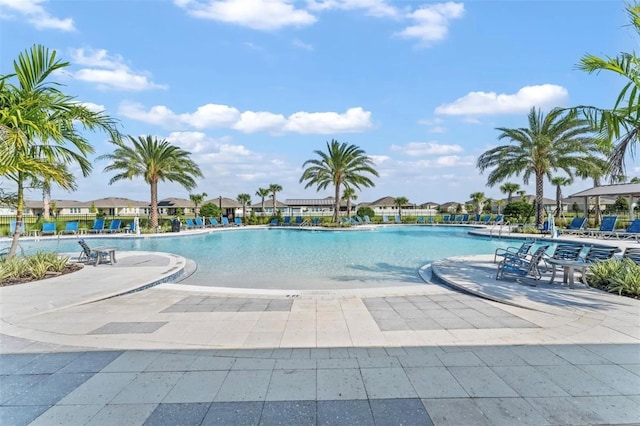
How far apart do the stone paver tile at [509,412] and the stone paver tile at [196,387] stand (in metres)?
2.16

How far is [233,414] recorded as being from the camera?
2.54m

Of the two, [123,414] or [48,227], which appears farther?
[48,227]

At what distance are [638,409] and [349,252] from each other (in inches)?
464

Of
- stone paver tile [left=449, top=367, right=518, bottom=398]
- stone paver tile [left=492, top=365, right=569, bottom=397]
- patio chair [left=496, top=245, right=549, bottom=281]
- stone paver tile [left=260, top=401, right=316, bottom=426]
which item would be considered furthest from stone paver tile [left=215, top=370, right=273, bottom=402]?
patio chair [left=496, top=245, right=549, bottom=281]

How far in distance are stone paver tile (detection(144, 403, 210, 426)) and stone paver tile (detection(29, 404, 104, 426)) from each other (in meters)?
0.48

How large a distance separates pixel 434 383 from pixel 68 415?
2937mm

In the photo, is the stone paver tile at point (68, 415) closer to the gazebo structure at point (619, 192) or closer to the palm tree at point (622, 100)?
the palm tree at point (622, 100)

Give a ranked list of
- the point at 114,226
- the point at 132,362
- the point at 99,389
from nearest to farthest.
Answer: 1. the point at 99,389
2. the point at 132,362
3. the point at 114,226

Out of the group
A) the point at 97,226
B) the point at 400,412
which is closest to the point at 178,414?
the point at 400,412

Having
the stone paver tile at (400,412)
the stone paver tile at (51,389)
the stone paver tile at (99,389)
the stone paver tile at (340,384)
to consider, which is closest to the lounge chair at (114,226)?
the stone paver tile at (51,389)

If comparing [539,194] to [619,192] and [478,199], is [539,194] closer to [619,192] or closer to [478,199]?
[619,192]

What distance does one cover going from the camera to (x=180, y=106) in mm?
19703

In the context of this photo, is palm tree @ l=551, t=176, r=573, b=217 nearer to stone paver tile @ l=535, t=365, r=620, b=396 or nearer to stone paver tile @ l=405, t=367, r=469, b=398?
stone paver tile @ l=535, t=365, r=620, b=396

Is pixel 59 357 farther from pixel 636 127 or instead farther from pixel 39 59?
pixel 636 127
